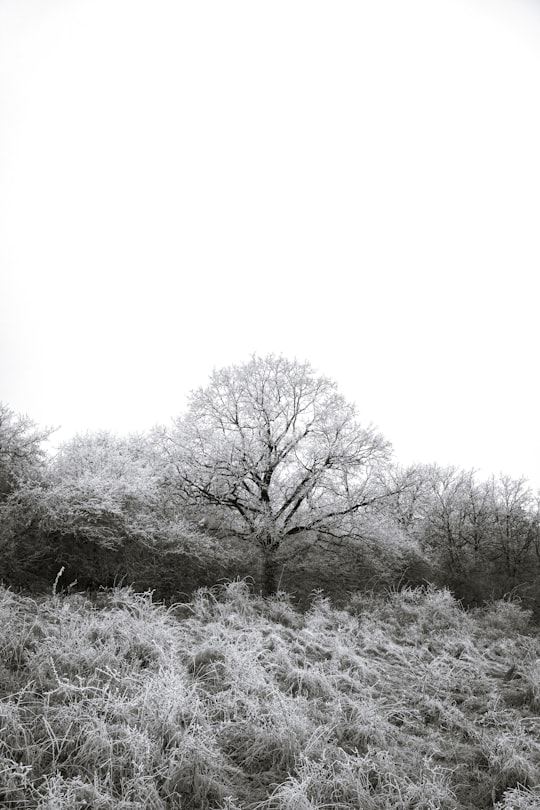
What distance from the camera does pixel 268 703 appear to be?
5.75 meters

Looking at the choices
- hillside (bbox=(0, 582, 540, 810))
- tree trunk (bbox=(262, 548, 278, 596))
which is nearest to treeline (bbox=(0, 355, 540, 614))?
tree trunk (bbox=(262, 548, 278, 596))

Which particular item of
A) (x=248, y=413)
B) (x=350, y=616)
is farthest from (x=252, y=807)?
(x=248, y=413)

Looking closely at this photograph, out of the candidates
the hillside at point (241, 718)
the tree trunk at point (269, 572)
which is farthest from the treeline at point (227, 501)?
the hillside at point (241, 718)

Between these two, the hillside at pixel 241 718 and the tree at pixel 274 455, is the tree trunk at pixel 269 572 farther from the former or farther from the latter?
the hillside at pixel 241 718

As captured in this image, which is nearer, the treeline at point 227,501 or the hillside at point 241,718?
the hillside at point 241,718

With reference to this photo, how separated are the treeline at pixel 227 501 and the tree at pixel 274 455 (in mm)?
49

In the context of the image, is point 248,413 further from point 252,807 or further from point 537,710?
point 252,807

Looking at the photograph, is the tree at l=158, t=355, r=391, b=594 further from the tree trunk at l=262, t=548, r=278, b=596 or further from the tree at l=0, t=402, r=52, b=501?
the tree at l=0, t=402, r=52, b=501

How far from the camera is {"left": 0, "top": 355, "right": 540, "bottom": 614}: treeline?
10.9 meters

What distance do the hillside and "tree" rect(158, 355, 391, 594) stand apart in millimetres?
5235

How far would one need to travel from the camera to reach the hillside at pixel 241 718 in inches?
163

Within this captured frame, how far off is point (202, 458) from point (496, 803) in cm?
1193

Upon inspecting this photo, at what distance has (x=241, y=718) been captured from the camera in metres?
5.47

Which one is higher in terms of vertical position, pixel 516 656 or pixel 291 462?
pixel 291 462
